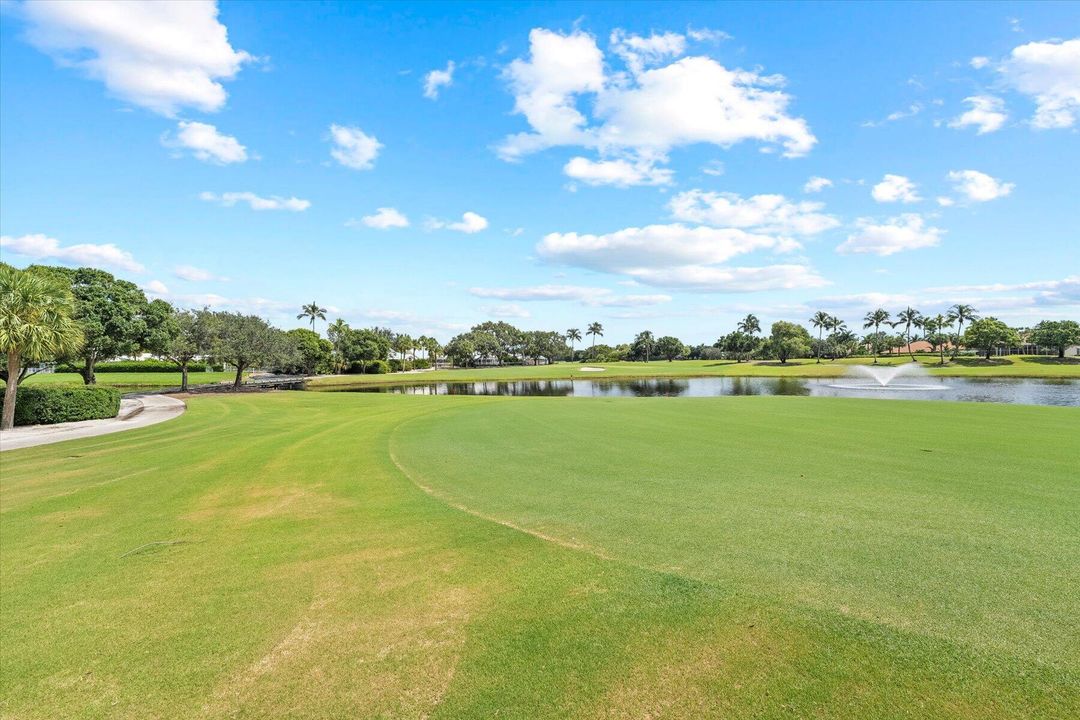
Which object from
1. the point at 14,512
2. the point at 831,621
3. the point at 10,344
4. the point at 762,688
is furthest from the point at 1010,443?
the point at 10,344

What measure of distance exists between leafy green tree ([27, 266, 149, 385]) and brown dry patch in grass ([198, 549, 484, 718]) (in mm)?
36407

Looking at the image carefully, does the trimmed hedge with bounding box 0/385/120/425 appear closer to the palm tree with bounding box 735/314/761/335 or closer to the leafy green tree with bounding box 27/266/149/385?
the leafy green tree with bounding box 27/266/149/385

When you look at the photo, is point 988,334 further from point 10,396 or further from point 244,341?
point 10,396

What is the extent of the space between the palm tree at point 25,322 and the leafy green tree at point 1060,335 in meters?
140

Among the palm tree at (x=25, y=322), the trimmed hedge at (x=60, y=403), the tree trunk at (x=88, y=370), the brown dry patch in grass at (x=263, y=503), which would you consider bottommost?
the brown dry patch in grass at (x=263, y=503)

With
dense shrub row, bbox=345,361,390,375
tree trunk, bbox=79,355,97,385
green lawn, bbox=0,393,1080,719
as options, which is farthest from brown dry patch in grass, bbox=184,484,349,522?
dense shrub row, bbox=345,361,390,375

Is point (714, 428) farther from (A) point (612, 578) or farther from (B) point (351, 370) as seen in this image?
(B) point (351, 370)

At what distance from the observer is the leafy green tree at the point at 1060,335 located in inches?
3698

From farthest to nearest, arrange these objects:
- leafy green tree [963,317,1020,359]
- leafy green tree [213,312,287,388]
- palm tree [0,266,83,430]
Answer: leafy green tree [963,317,1020,359], leafy green tree [213,312,287,388], palm tree [0,266,83,430]

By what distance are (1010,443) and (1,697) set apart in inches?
746

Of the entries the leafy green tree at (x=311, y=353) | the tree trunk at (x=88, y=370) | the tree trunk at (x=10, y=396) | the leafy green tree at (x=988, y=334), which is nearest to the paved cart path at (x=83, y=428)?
the tree trunk at (x=10, y=396)

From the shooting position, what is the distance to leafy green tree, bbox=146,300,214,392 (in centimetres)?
3959

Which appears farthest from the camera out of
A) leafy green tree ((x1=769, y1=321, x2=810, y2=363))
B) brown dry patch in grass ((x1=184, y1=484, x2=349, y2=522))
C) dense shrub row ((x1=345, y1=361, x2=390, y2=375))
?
leafy green tree ((x1=769, y1=321, x2=810, y2=363))

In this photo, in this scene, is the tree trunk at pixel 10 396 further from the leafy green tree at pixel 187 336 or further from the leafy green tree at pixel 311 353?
the leafy green tree at pixel 311 353
